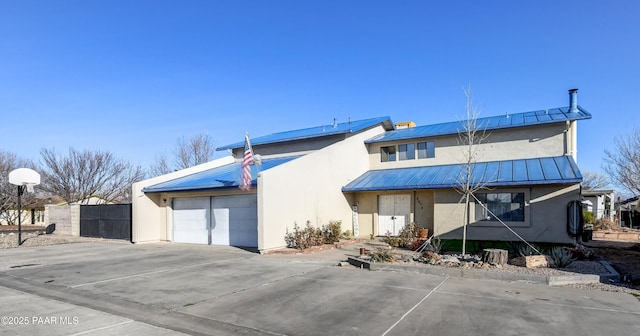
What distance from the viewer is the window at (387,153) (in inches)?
891

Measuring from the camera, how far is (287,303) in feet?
26.0

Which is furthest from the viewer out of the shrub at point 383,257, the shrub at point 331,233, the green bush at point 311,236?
the shrub at point 331,233

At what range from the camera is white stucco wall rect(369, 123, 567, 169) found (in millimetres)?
18016

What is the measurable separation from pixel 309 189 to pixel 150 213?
9374 millimetres

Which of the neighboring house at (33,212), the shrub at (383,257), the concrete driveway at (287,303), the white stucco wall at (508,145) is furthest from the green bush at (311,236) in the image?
the neighboring house at (33,212)

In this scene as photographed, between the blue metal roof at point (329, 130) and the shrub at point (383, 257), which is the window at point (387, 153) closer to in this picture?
the blue metal roof at point (329, 130)

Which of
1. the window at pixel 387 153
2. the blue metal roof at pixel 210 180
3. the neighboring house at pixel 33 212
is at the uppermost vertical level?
the window at pixel 387 153

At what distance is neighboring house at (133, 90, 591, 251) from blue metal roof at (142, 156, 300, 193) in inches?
3.3

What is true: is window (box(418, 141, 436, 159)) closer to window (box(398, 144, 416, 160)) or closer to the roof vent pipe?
window (box(398, 144, 416, 160))

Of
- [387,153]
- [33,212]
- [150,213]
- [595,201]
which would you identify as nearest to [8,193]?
[33,212]

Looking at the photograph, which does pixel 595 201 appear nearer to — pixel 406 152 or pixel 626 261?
pixel 406 152

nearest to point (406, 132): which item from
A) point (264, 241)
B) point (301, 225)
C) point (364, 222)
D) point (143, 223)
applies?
point (364, 222)

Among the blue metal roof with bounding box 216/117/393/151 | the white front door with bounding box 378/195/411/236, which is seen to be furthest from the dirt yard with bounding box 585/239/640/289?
the blue metal roof with bounding box 216/117/393/151

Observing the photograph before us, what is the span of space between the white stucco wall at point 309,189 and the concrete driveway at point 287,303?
3.40 m
